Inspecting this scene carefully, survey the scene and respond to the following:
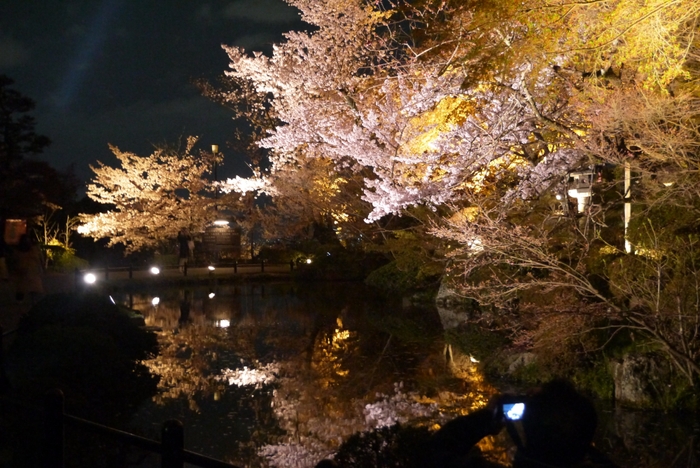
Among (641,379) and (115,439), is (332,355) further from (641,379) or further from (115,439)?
(115,439)

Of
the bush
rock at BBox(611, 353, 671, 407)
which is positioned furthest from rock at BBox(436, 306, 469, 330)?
the bush

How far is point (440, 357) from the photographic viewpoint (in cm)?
1274

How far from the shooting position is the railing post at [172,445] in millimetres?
3564

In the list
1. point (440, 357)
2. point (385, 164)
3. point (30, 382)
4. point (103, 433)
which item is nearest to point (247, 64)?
point (385, 164)

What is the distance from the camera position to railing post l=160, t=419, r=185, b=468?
3.56m

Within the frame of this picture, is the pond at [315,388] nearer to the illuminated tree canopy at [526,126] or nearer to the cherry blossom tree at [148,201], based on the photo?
the illuminated tree canopy at [526,126]

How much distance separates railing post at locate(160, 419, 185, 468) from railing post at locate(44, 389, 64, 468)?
45.8 inches

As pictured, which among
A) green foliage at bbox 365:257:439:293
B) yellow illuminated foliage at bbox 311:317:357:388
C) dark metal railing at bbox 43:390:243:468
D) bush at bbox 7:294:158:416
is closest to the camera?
dark metal railing at bbox 43:390:243:468

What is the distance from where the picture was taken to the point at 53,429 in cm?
435

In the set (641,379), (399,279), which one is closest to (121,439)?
(641,379)

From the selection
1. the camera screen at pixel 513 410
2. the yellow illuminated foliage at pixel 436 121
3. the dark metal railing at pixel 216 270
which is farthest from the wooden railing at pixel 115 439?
the dark metal railing at pixel 216 270

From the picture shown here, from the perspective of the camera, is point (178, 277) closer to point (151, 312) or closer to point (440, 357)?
point (151, 312)

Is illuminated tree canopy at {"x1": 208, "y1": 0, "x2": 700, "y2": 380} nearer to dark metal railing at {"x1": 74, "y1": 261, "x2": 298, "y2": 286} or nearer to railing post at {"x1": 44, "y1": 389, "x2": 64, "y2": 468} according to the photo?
railing post at {"x1": 44, "y1": 389, "x2": 64, "y2": 468}

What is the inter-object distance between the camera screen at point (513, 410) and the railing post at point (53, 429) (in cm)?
310
